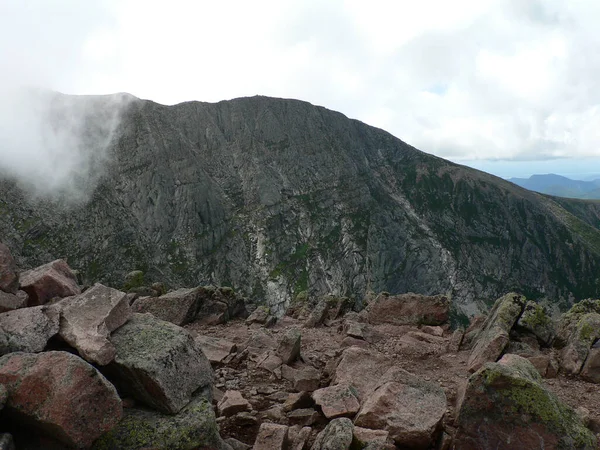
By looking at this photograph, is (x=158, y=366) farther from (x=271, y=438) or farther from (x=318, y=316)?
(x=318, y=316)

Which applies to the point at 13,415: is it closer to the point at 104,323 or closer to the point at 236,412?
the point at 104,323

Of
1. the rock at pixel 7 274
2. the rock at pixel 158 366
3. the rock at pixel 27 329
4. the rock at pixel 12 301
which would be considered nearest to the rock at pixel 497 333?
the rock at pixel 158 366

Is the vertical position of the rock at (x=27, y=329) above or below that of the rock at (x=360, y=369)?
above

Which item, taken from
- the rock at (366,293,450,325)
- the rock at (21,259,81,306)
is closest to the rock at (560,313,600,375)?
the rock at (366,293,450,325)

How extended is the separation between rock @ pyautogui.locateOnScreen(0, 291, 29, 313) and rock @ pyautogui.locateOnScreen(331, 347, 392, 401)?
11687mm

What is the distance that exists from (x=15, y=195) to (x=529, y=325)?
18263 centimetres

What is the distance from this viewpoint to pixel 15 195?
6166 inches

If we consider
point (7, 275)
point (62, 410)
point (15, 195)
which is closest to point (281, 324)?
point (7, 275)

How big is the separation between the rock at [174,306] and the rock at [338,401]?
54.0ft

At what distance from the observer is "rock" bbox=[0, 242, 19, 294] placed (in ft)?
46.0

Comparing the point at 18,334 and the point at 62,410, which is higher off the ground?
the point at 18,334

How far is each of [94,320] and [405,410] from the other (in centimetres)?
963

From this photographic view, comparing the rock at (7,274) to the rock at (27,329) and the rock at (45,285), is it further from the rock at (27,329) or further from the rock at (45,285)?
the rock at (27,329)

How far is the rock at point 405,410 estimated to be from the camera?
11461mm
